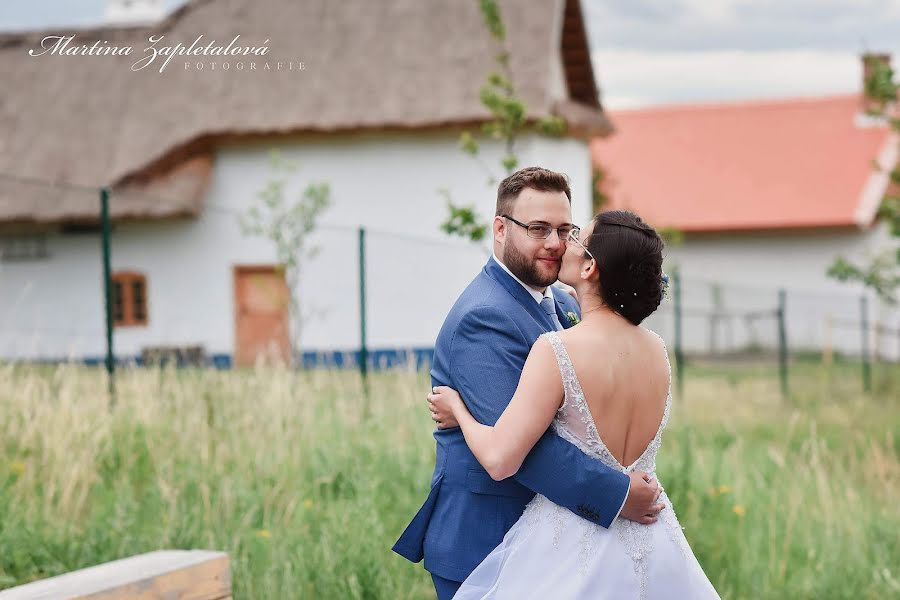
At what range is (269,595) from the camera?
4844mm

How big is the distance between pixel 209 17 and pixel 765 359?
44.6 ft

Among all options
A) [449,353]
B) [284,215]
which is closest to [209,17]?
[284,215]

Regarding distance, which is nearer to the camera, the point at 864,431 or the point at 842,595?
the point at 842,595

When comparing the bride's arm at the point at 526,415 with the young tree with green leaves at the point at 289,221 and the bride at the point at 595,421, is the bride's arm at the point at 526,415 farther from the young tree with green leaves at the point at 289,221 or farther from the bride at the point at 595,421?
the young tree with green leaves at the point at 289,221

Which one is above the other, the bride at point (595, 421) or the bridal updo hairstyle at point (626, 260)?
the bridal updo hairstyle at point (626, 260)

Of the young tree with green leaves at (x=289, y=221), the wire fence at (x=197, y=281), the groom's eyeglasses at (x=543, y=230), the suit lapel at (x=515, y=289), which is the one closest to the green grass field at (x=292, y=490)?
the suit lapel at (x=515, y=289)

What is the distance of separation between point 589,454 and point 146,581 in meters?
1.46

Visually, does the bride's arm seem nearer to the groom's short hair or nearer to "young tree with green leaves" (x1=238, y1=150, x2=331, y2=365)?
the groom's short hair

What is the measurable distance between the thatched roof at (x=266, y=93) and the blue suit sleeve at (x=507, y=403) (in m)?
17.2

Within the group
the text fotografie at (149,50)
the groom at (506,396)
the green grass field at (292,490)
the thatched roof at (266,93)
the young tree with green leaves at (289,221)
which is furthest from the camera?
the text fotografie at (149,50)

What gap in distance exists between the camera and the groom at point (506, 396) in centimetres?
318

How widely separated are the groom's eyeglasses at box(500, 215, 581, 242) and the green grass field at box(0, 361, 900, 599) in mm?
2038

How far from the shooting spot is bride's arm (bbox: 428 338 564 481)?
3076 millimetres

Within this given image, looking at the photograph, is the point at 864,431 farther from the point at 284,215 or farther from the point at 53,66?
the point at 53,66
